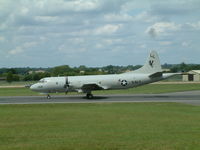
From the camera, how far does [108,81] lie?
138 ft

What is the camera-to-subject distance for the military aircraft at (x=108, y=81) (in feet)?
137

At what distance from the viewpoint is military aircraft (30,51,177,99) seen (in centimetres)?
4181

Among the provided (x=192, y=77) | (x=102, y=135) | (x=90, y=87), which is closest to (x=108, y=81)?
(x=90, y=87)

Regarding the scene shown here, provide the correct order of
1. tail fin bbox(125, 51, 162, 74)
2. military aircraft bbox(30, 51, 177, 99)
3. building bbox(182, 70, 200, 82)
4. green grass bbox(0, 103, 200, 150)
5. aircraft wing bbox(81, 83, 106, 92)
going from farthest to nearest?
building bbox(182, 70, 200, 82), tail fin bbox(125, 51, 162, 74), military aircraft bbox(30, 51, 177, 99), aircraft wing bbox(81, 83, 106, 92), green grass bbox(0, 103, 200, 150)

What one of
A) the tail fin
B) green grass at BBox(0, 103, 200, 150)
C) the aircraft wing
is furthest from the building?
green grass at BBox(0, 103, 200, 150)

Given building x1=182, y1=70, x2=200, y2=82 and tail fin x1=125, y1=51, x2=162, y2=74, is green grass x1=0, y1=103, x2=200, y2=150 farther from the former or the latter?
building x1=182, y1=70, x2=200, y2=82

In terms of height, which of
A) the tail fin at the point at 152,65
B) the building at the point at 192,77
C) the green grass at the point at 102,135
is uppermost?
the tail fin at the point at 152,65

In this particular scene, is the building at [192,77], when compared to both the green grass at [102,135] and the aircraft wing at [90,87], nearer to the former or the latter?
the aircraft wing at [90,87]

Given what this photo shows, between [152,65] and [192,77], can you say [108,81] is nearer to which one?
[152,65]

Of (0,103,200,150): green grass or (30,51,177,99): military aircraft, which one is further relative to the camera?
(30,51,177,99): military aircraft

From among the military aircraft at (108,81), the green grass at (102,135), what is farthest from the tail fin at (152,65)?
the green grass at (102,135)

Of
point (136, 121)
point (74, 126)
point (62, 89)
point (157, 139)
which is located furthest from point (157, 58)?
point (157, 139)

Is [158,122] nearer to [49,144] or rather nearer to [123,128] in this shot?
[123,128]

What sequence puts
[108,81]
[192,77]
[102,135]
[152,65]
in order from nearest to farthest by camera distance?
1. [102,135]
2. [108,81]
3. [152,65]
4. [192,77]
